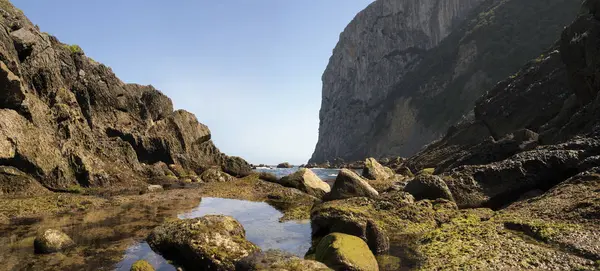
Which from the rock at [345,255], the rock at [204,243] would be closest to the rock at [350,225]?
the rock at [345,255]

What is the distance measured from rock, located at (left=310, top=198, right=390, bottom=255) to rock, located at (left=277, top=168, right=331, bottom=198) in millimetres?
14386

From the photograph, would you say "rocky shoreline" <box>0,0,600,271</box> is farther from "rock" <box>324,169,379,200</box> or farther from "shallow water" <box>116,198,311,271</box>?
"shallow water" <box>116,198,311,271</box>

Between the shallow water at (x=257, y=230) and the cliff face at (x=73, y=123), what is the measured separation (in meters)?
11.4

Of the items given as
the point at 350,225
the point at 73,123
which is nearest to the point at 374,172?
the point at 350,225

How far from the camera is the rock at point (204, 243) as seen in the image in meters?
10.3

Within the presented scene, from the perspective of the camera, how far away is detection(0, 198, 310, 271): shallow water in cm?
1069

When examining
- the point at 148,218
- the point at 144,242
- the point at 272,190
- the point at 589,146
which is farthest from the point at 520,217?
the point at 272,190

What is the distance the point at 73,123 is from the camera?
103ft

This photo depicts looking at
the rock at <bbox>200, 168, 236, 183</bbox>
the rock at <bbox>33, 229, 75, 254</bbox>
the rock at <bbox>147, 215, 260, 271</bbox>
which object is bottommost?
the rock at <bbox>33, 229, 75, 254</bbox>

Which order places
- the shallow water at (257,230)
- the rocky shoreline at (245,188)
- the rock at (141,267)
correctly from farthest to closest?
the shallow water at (257,230) → the rocky shoreline at (245,188) → the rock at (141,267)

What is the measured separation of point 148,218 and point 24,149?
12649 millimetres

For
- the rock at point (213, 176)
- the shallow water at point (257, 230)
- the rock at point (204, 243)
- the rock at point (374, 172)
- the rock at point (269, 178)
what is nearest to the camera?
the rock at point (204, 243)

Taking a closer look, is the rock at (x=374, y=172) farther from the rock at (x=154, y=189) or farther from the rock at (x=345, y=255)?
the rock at (x=345, y=255)

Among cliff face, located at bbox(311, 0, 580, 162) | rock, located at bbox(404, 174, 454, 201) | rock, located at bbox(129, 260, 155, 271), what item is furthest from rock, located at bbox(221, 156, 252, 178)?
cliff face, located at bbox(311, 0, 580, 162)
